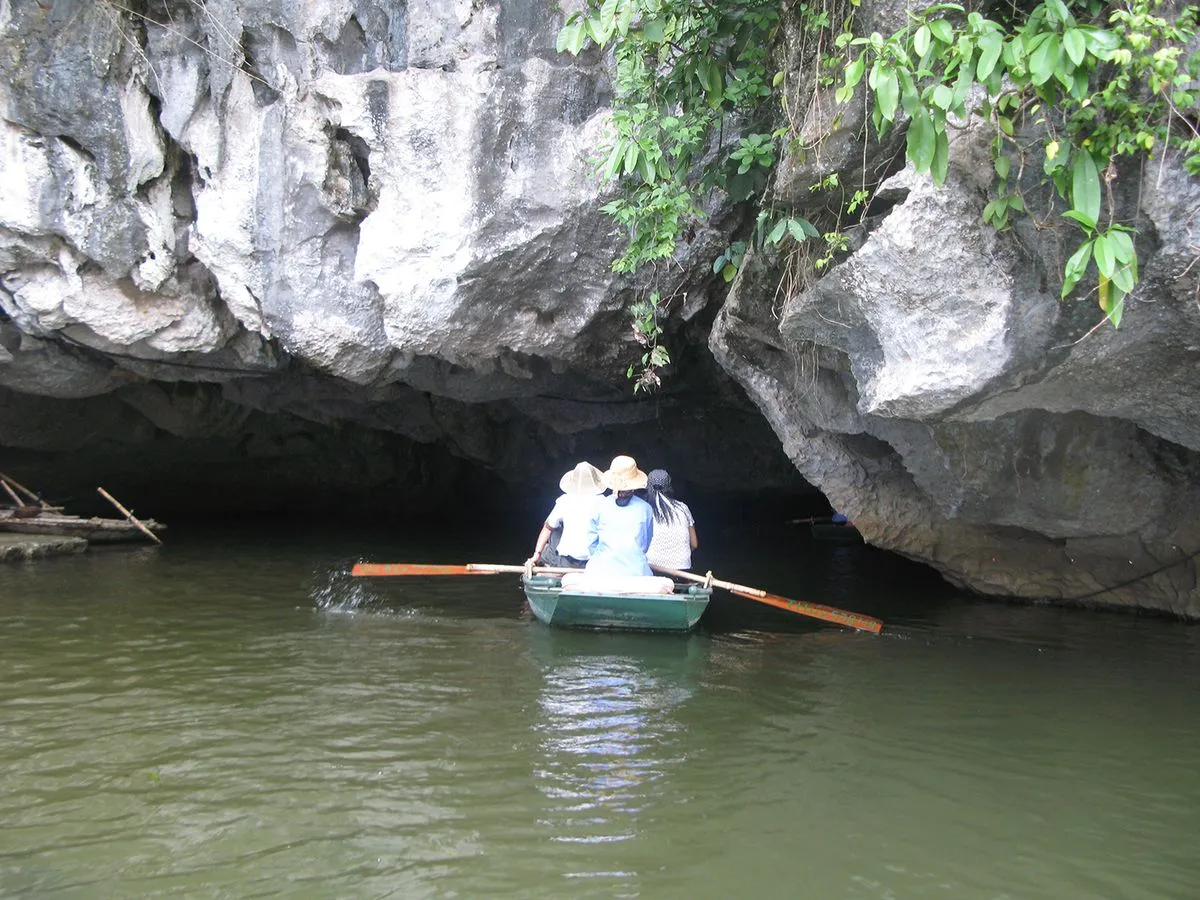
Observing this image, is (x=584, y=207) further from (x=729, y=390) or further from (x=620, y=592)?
Result: (x=729, y=390)

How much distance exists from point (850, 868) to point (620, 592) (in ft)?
11.5

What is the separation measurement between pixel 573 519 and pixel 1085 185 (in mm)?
5273

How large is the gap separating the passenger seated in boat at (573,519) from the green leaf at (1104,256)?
5.09 meters

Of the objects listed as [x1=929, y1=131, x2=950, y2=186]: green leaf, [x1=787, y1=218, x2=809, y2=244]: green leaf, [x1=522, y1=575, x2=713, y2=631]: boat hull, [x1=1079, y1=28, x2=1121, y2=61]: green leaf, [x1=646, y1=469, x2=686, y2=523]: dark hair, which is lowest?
[x1=522, y1=575, x2=713, y2=631]: boat hull

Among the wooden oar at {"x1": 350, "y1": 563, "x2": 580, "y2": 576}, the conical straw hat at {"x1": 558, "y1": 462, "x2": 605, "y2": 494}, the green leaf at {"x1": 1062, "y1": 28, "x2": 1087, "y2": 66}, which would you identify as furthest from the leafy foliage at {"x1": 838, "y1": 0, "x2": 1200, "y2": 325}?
the conical straw hat at {"x1": 558, "y1": 462, "x2": 605, "y2": 494}

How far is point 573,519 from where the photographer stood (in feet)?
26.8

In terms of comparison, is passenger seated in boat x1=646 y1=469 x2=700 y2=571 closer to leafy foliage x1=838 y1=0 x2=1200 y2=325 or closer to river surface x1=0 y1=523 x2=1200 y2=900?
river surface x1=0 y1=523 x2=1200 y2=900

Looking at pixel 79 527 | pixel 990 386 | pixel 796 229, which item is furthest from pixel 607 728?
pixel 79 527

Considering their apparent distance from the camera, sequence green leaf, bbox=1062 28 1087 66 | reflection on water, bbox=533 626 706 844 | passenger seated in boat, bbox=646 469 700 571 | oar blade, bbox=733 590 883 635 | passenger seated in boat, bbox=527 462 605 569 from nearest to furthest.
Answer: green leaf, bbox=1062 28 1087 66, reflection on water, bbox=533 626 706 844, oar blade, bbox=733 590 883 635, passenger seated in boat, bbox=646 469 700 571, passenger seated in boat, bbox=527 462 605 569

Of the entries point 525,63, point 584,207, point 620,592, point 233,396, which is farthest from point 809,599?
point 233,396

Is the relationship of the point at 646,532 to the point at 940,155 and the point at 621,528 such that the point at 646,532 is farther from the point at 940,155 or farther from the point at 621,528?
the point at 940,155

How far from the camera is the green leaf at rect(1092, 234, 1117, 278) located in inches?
130

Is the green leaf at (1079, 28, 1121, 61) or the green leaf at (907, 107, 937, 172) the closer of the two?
the green leaf at (1079, 28, 1121, 61)

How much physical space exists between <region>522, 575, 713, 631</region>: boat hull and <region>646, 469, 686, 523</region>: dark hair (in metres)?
0.75
